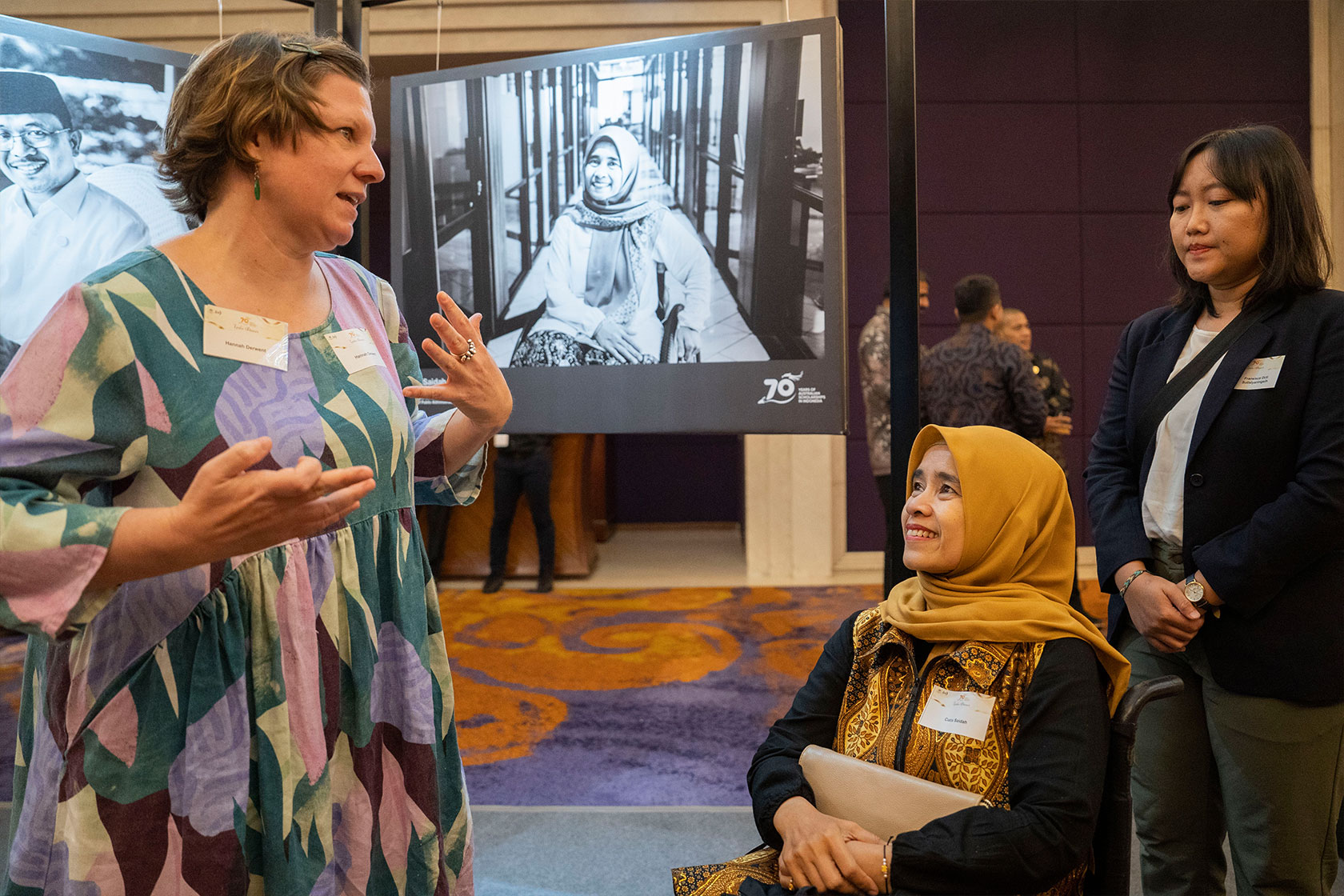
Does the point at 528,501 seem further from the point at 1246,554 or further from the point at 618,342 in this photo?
the point at 1246,554

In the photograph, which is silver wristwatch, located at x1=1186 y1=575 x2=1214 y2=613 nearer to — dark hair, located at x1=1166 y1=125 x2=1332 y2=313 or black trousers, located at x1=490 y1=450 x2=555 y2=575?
dark hair, located at x1=1166 y1=125 x2=1332 y2=313

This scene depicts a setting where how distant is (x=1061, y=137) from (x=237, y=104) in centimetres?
549

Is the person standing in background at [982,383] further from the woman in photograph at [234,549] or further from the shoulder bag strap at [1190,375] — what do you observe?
the woman in photograph at [234,549]

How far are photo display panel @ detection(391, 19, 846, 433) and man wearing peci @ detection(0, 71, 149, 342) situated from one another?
0.66 meters

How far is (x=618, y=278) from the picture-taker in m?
2.21

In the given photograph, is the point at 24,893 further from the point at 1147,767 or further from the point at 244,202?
the point at 1147,767

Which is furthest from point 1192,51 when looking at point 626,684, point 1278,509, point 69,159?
point 69,159

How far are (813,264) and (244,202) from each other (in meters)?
1.16

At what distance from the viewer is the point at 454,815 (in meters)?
1.30

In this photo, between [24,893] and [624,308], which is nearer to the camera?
[24,893]

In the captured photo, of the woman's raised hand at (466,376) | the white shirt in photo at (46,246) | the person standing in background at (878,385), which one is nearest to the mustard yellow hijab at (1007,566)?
the woman's raised hand at (466,376)

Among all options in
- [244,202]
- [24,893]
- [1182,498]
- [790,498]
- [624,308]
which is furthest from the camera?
[790,498]

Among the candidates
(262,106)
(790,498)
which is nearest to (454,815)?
(262,106)

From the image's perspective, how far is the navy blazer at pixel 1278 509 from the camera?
153cm
